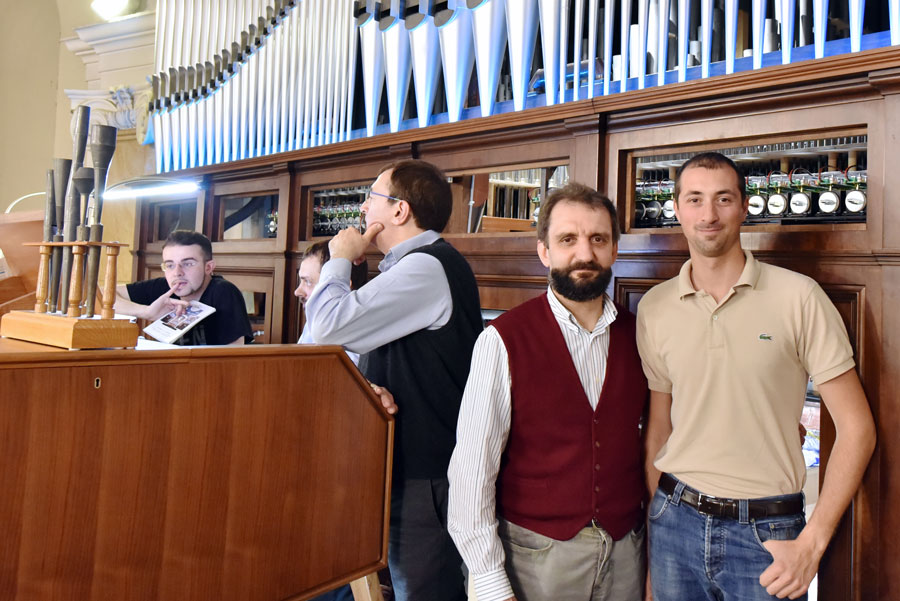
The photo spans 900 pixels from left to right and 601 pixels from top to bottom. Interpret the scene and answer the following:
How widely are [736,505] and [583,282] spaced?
25.7 inches

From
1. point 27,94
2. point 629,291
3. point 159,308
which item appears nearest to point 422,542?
point 629,291

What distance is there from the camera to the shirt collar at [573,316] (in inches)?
67.5

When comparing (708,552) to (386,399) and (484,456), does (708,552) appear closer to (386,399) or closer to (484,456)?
(484,456)

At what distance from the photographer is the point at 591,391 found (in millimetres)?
1677

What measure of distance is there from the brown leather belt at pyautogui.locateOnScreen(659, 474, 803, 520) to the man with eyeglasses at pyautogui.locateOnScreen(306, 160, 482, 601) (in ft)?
2.07

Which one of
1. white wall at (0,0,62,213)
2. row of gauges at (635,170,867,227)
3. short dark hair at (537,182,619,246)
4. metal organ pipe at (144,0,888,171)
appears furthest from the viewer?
white wall at (0,0,62,213)

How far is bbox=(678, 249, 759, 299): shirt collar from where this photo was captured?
70.6 inches

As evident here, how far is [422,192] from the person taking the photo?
6.95ft

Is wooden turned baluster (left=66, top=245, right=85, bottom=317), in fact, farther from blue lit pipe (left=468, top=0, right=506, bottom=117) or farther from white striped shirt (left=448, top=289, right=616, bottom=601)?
blue lit pipe (left=468, top=0, right=506, bottom=117)

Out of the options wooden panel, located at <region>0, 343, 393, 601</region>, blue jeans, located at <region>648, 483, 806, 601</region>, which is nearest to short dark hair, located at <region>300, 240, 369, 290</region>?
wooden panel, located at <region>0, 343, 393, 601</region>

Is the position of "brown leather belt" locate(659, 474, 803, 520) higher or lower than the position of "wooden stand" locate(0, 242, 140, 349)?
lower

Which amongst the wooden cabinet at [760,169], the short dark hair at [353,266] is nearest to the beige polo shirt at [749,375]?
the wooden cabinet at [760,169]

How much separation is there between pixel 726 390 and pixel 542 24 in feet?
5.71

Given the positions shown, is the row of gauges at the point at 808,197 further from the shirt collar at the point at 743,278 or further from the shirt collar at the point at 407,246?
the shirt collar at the point at 407,246
